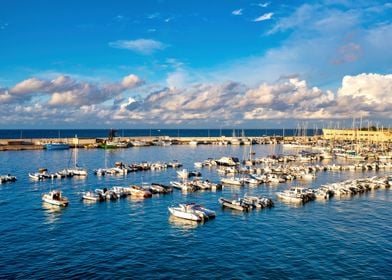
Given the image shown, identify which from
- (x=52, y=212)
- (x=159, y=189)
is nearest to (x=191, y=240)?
(x=52, y=212)

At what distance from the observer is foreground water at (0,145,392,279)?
156ft

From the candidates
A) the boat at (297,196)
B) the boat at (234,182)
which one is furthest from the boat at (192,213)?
the boat at (234,182)

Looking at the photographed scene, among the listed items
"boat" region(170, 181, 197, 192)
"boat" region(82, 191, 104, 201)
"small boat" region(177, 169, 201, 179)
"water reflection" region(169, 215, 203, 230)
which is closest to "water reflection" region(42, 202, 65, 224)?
"boat" region(82, 191, 104, 201)

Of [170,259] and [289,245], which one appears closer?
[170,259]

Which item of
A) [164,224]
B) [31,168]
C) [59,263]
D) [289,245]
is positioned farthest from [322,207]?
[31,168]

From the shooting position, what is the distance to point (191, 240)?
192 ft

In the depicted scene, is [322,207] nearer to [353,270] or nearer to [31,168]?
[353,270]

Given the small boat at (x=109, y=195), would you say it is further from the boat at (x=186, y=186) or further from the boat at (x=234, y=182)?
the boat at (x=234, y=182)

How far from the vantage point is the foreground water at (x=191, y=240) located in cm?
4741

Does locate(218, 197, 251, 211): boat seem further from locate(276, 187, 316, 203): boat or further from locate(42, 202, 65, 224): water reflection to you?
locate(42, 202, 65, 224): water reflection

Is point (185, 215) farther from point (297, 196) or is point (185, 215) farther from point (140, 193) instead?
point (297, 196)

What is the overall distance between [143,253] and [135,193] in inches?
1483

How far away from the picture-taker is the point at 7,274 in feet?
150

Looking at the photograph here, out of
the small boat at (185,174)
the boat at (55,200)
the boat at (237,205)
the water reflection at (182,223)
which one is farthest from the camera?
the small boat at (185,174)
